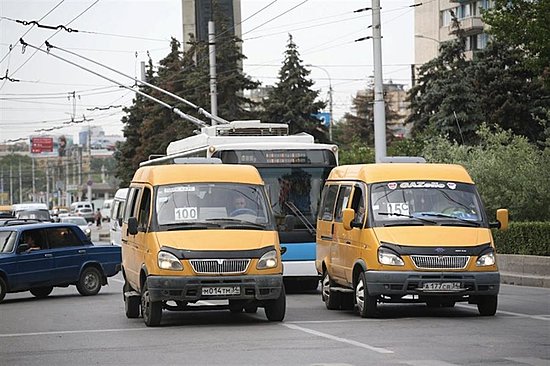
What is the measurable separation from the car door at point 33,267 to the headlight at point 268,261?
31.8 feet

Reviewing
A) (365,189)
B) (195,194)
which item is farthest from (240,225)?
(365,189)

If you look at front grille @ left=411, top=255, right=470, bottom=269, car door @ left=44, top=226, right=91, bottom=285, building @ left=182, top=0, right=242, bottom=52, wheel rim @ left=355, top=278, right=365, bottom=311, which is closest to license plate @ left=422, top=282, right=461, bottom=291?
front grille @ left=411, top=255, right=470, bottom=269

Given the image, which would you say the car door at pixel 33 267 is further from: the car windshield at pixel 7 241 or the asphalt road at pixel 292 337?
the asphalt road at pixel 292 337

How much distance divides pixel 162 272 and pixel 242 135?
10388 millimetres

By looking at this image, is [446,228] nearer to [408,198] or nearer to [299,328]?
[408,198]

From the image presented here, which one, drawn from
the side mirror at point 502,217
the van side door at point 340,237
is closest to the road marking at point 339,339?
the van side door at point 340,237

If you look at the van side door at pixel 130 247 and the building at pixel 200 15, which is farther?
the building at pixel 200 15

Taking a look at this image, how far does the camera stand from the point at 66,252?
2647 cm

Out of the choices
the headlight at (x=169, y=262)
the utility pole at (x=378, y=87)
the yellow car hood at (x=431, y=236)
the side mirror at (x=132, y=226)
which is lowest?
the headlight at (x=169, y=262)

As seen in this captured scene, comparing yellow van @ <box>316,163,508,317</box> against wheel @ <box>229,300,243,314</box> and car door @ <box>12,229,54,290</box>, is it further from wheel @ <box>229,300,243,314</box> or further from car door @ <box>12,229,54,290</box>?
car door @ <box>12,229,54,290</box>

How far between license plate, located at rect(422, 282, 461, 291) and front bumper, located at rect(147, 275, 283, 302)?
215 centimetres

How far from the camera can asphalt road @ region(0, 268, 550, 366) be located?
13.1 metres

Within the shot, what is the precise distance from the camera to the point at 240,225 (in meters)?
17.4

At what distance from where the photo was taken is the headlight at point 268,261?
55.6ft
